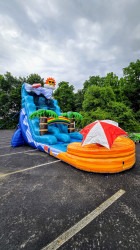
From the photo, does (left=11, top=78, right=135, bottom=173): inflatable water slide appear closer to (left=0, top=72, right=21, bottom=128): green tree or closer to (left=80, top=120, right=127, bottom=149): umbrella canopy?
(left=80, top=120, right=127, bottom=149): umbrella canopy

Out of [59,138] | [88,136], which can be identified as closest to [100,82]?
[59,138]

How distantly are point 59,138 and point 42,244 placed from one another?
4.69 meters

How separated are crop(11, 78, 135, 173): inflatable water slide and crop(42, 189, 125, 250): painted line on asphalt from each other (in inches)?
41.2

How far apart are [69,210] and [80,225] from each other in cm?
34

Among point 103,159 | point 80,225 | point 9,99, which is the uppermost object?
point 9,99

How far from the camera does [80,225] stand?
1781 mm

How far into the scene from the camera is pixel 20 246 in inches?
58.8

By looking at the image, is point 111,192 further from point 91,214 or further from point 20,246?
point 20,246

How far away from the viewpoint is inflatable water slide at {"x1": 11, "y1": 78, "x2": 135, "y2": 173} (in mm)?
3371

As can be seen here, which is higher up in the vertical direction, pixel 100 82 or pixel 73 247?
pixel 100 82

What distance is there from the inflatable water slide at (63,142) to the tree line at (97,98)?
18.6 feet

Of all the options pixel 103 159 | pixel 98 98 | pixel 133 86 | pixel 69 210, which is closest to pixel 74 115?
pixel 103 159

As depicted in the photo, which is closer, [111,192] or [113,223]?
[113,223]

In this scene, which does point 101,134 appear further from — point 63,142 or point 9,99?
point 9,99
